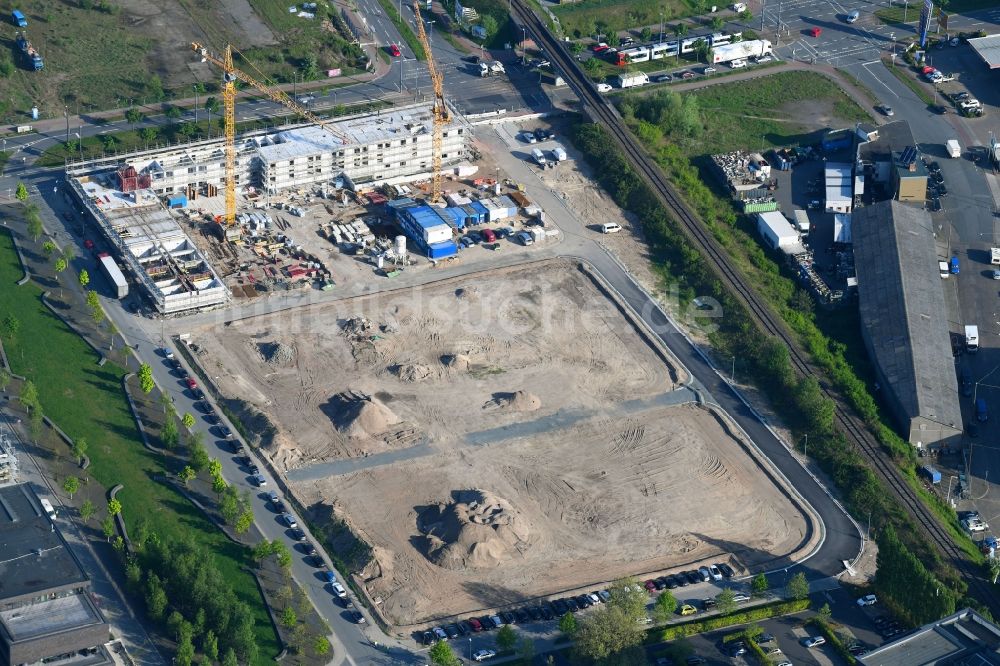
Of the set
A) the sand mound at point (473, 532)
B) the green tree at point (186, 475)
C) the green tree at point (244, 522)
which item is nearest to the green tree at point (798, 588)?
the sand mound at point (473, 532)

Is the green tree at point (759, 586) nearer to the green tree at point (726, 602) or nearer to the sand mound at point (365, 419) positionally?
the green tree at point (726, 602)

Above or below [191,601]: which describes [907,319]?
above

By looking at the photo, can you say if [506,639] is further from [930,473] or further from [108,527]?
[930,473]

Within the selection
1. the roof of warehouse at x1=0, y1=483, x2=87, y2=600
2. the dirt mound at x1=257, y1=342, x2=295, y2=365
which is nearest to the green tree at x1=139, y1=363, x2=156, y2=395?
the dirt mound at x1=257, y1=342, x2=295, y2=365

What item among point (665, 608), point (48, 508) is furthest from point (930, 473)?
point (48, 508)

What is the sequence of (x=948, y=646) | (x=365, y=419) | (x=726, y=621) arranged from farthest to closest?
(x=365, y=419) < (x=726, y=621) < (x=948, y=646)

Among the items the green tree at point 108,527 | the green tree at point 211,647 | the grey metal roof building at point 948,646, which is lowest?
the grey metal roof building at point 948,646

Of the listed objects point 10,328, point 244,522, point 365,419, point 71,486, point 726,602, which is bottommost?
point 726,602
